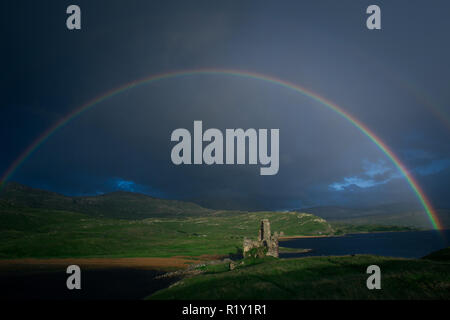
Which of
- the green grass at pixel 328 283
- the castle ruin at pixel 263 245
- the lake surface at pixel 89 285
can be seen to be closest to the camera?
the green grass at pixel 328 283

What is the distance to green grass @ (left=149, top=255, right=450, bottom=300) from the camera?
44094 mm

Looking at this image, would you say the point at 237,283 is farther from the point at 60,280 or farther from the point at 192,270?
the point at 60,280

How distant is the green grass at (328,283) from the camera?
145ft

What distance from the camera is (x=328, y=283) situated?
1887 inches

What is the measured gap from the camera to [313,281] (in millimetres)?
50531

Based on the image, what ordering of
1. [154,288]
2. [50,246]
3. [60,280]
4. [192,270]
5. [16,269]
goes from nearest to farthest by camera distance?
[154,288] → [60,280] → [192,270] → [16,269] → [50,246]

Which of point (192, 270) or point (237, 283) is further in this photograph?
point (192, 270)

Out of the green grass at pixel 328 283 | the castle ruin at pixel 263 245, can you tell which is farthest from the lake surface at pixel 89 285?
the castle ruin at pixel 263 245

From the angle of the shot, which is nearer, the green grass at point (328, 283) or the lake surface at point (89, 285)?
the green grass at point (328, 283)

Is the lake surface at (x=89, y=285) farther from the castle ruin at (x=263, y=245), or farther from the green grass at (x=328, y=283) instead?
the castle ruin at (x=263, y=245)

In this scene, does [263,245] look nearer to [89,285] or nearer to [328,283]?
[89,285]

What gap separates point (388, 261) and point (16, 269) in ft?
410

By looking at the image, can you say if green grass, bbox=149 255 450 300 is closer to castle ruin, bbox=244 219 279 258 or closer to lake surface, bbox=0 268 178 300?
lake surface, bbox=0 268 178 300
